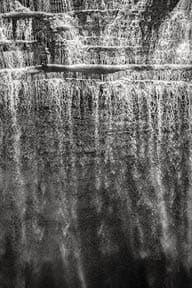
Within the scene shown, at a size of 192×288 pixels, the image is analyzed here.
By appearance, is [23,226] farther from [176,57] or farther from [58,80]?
[176,57]

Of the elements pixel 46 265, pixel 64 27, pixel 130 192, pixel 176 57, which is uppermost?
pixel 64 27

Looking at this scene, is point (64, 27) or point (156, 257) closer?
point (64, 27)

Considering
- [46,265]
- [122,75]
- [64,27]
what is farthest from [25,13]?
[46,265]

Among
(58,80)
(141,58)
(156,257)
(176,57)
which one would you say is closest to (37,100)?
(58,80)

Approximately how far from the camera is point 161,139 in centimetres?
484

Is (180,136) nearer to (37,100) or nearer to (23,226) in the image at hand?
(37,100)

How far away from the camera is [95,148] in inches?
188

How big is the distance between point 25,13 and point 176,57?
1604 mm

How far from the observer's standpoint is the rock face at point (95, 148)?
14.7 feet

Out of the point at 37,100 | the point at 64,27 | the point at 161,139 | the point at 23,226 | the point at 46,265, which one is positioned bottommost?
the point at 46,265

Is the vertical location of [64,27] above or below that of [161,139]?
above

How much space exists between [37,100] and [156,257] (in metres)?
2.19

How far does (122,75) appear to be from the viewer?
459cm

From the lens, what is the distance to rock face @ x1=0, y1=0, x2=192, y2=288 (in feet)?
14.7
